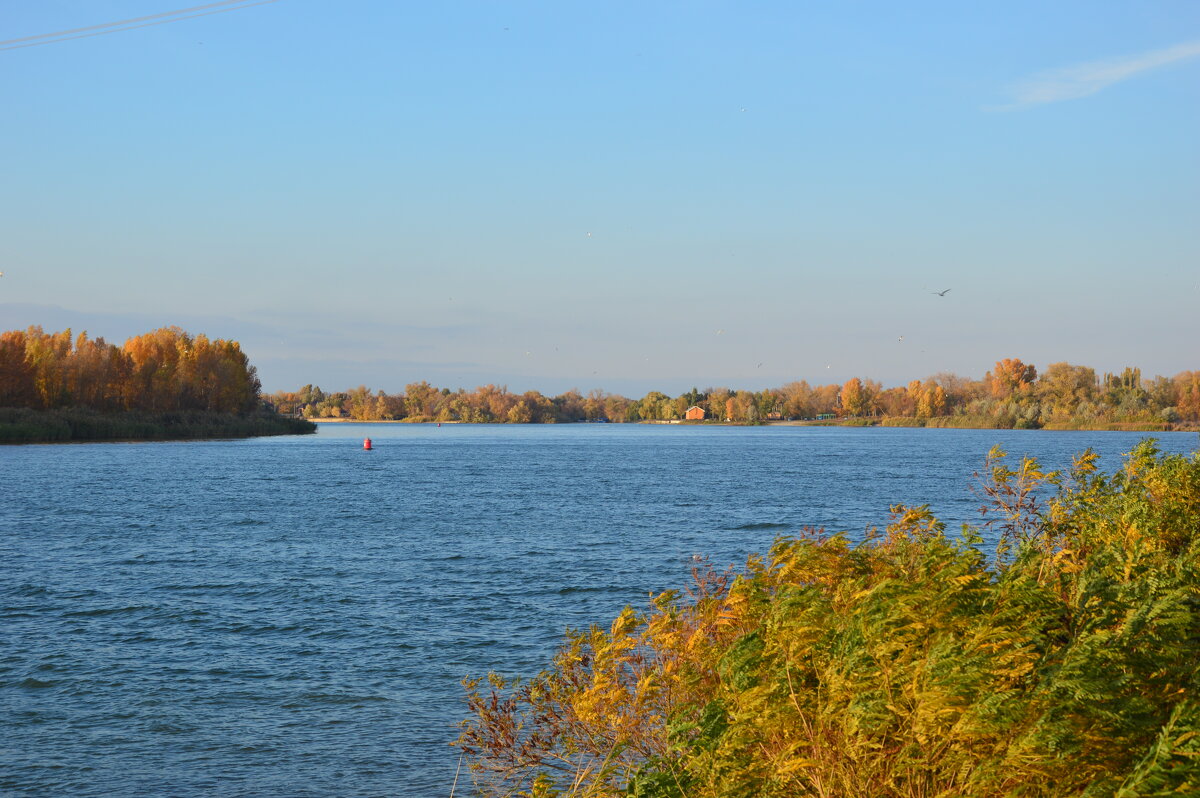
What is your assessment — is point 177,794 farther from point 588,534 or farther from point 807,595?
point 588,534

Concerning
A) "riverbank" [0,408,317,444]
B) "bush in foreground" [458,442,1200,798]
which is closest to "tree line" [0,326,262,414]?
"riverbank" [0,408,317,444]

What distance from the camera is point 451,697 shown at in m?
16.3

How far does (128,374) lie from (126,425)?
1502 centimetres

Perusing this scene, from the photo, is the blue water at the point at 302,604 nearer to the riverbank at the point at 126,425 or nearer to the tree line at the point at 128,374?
the riverbank at the point at 126,425

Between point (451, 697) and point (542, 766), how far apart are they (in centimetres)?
442

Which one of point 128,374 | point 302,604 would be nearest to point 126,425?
point 128,374

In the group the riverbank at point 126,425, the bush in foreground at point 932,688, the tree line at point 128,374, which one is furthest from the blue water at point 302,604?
the tree line at point 128,374

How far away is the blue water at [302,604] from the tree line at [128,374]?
67.9 m

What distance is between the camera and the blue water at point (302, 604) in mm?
13742

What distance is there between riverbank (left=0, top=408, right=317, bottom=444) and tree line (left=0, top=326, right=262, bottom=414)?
2982 millimetres

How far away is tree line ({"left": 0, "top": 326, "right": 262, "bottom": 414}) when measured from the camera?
12150 cm

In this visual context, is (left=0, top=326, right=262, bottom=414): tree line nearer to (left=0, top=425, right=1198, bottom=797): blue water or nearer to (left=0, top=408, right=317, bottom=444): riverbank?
(left=0, top=408, right=317, bottom=444): riverbank

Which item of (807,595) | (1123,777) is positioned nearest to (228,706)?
(807,595)

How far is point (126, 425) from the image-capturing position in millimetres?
127875
